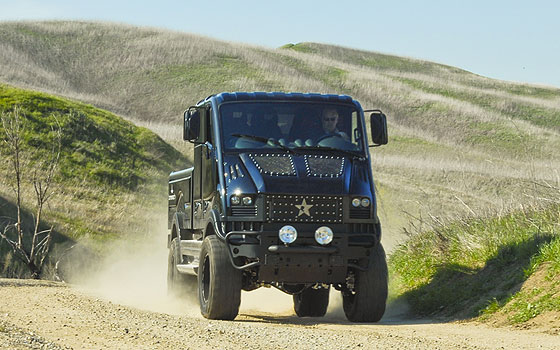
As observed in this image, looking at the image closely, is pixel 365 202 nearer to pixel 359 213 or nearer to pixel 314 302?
pixel 359 213

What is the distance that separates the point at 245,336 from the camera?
9.75 meters

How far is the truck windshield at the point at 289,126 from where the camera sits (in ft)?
42.1

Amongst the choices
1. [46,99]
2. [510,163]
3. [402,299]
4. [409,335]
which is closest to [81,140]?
[46,99]

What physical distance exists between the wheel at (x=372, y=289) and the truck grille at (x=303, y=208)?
0.79 m

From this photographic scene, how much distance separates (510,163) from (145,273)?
39.9 meters

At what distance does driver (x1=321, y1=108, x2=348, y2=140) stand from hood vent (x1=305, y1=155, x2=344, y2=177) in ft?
1.68

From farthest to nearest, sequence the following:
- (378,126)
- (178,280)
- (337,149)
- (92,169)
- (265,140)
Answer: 1. (92,169)
2. (178,280)
3. (378,126)
4. (337,149)
5. (265,140)

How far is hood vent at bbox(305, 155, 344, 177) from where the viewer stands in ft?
40.2

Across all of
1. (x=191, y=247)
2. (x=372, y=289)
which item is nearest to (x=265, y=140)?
(x=372, y=289)

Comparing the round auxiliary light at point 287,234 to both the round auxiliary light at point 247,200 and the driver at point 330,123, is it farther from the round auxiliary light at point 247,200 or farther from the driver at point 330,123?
the driver at point 330,123

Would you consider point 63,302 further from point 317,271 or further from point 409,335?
point 409,335

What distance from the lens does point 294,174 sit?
12.2m

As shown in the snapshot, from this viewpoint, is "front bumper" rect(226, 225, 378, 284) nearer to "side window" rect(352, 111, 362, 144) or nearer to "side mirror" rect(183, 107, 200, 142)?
"side window" rect(352, 111, 362, 144)

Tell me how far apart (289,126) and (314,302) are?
3.18 meters
